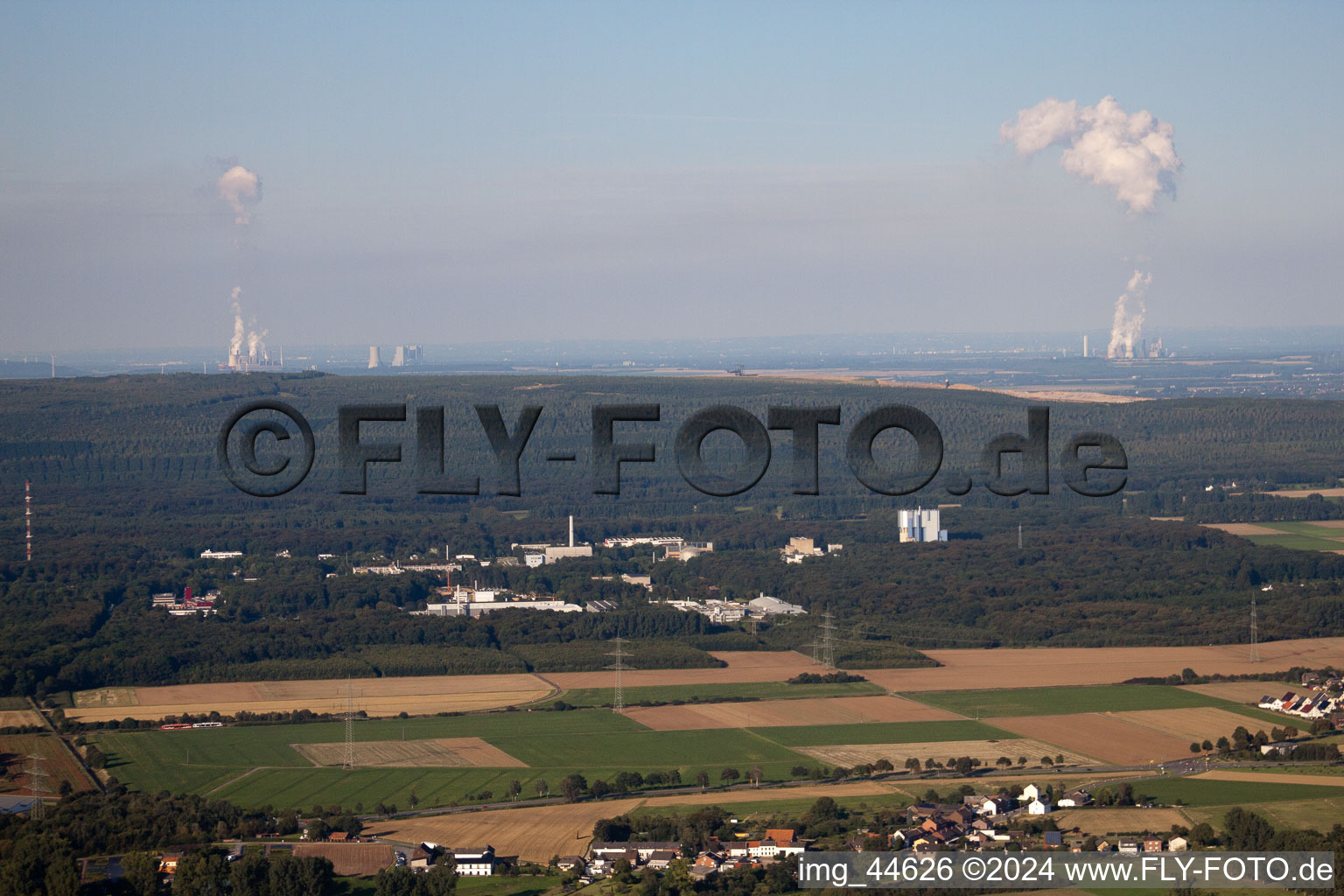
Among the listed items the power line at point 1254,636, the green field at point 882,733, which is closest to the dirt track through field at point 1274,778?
the green field at point 882,733

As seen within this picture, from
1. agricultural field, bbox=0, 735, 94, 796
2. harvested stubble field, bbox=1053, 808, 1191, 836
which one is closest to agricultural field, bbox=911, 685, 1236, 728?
harvested stubble field, bbox=1053, 808, 1191, 836

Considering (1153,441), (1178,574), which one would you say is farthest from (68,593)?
(1153,441)

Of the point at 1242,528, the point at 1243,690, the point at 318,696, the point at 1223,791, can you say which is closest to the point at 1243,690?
the point at 1243,690

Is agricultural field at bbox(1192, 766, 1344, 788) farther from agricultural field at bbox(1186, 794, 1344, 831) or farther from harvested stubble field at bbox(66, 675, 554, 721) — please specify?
harvested stubble field at bbox(66, 675, 554, 721)

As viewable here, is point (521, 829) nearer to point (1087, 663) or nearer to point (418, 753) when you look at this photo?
point (418, 753)

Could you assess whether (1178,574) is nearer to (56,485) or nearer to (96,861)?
(96,861)

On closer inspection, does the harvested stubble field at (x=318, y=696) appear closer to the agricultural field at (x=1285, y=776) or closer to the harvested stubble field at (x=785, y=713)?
the harvested stubble field at (x=785, y=713)
